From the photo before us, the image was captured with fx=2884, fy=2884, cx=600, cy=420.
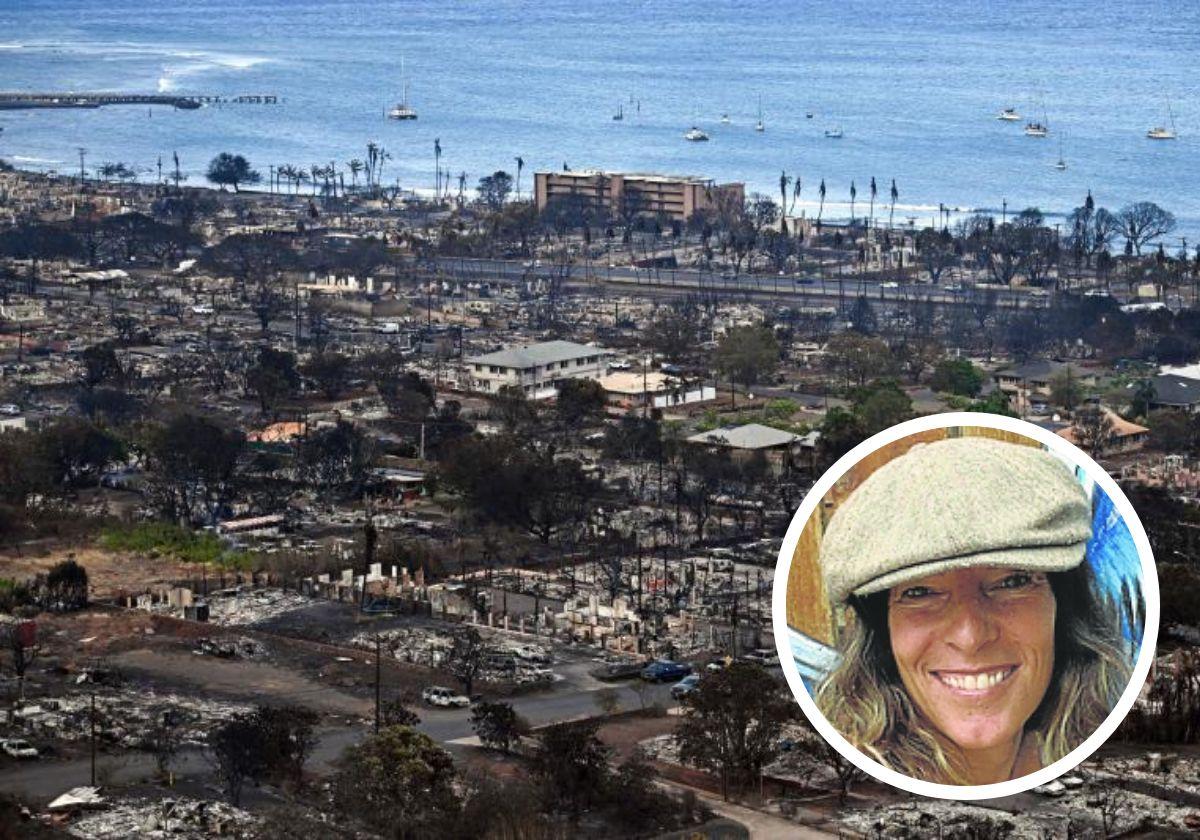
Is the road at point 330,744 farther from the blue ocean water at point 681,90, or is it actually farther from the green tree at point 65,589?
the blue ocean water at point 681,90

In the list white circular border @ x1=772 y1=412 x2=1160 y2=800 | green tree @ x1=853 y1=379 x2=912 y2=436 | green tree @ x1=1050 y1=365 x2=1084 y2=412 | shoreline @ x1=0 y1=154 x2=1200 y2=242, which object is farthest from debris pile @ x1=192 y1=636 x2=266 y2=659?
shoreline @ x1=0 y1=154 x2=1200 y2=242

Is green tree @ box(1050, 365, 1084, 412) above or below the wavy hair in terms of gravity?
below

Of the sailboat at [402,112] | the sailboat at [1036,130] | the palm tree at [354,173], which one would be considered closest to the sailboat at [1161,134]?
the sailboat at [1036,130]

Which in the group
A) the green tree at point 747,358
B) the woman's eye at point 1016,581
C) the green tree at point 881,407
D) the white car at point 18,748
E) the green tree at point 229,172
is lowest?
the white car at point 18,748

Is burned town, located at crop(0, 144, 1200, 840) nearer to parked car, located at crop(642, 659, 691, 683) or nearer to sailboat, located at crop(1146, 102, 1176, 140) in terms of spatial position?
parked car, located at crop(642, 659, 691, 683)

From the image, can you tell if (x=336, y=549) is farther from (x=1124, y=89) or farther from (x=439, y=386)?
(x=1124, y=89)

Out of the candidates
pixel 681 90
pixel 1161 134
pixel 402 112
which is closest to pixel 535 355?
pixel 1161 134
